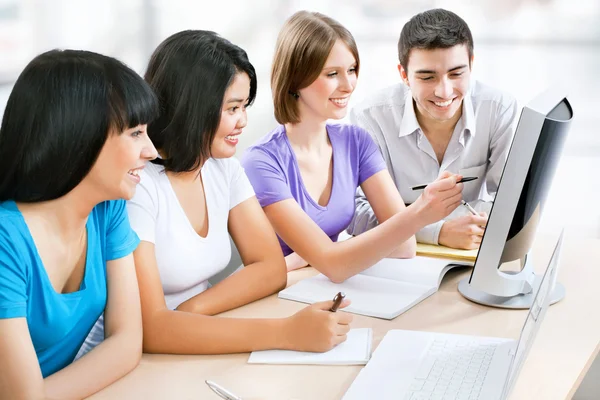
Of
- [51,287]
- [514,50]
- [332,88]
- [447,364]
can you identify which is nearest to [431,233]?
[332,88]

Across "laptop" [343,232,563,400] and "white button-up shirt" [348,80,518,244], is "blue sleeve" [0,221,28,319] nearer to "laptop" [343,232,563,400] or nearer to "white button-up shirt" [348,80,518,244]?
"laptop" [343,232,563,400]

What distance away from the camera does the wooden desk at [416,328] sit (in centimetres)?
118

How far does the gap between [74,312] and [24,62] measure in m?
1.04

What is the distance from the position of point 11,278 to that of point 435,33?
1.38 metres

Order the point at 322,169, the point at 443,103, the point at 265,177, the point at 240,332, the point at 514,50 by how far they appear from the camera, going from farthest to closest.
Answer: the point at 514,50 → the point at 443,103 → the point at 322,169 → the point at 265,177 → the point at 240,332

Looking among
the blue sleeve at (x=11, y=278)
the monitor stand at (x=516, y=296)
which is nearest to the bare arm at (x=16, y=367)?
the blue sleeve at (x=11, y=278)

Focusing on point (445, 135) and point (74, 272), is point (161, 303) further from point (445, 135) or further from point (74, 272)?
point (445, 135)

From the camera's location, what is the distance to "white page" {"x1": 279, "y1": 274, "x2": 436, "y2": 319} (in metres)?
1.51

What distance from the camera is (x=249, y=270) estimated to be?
5.32 ft

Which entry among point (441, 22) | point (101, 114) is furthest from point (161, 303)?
point (441, 22)

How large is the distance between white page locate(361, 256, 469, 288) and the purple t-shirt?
25 cm

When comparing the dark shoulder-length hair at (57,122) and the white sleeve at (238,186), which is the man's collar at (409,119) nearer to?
the white sleeve at (238,186)

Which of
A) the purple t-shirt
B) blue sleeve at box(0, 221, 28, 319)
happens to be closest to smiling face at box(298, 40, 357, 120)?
the purple t-shirt

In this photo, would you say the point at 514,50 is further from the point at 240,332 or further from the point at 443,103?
the point at 240,332
